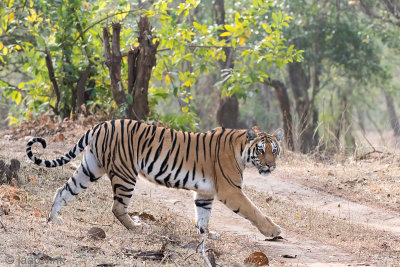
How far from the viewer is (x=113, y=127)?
6.41 meters

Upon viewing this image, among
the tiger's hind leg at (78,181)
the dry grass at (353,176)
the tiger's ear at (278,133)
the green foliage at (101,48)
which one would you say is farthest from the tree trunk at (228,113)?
the tiger's hind leg at (78,181)

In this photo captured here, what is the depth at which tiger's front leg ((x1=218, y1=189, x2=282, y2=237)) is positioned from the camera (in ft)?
20.0

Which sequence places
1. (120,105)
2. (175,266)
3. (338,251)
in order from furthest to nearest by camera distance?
(120,105), (338,251), (175,266)

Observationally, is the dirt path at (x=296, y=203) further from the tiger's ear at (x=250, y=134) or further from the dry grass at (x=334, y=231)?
the tiger's ear at (x=250, y=134)

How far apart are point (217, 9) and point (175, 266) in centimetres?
1528

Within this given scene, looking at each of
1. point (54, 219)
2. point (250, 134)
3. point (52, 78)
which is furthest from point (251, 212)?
point (52, 78)

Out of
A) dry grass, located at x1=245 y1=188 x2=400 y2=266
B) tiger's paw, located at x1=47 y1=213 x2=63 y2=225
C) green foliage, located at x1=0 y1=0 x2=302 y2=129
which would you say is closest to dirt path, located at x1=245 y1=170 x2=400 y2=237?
dry grass, located at x1=245 y1=188 x2=400 y2=266

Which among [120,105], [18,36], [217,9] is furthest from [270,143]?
[217,9]

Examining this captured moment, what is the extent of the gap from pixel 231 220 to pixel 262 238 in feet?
3.50

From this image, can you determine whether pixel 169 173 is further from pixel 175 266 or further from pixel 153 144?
pixel 175 266

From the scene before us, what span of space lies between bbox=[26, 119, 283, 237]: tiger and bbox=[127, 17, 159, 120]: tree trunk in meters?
4.51

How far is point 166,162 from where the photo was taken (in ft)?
20.8

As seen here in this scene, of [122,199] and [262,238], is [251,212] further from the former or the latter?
[122,199]

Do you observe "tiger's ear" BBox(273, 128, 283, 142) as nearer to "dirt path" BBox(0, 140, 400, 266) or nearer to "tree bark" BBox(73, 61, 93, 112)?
"dirt path" BBox(0, 140, 400, 266)
